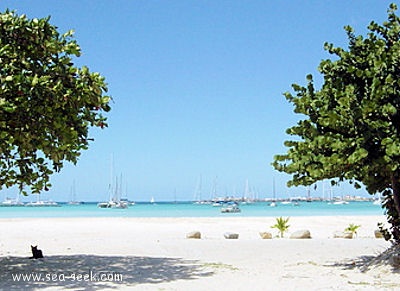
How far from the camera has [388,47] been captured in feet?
44.2

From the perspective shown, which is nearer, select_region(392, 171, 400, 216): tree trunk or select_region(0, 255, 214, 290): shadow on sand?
select_region(0, 255, 214, 290): shadow on sand

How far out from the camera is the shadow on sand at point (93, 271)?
40.2 feet

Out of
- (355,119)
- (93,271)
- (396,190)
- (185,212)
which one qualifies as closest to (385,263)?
(396,190)

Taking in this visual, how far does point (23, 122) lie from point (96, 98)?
6.07ft

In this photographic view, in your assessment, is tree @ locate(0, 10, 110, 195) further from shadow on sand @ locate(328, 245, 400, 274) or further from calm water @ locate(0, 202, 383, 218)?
calm water @ locate(0, 202, 383, 218)

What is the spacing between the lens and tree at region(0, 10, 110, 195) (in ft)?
38.7

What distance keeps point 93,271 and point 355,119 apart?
26.0ft

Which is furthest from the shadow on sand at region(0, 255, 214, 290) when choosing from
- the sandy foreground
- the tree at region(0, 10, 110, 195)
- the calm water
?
the calm water

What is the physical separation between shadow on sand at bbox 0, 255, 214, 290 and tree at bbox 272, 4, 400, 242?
4161mm

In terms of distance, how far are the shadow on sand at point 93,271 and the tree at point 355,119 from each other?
416cm

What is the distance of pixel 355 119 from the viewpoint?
11.9 metres

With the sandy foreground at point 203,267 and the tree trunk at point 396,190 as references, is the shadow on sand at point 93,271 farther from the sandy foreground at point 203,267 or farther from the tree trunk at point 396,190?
the tree trunk at point 396,190

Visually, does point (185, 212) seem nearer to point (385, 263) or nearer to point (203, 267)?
point (203, 267)

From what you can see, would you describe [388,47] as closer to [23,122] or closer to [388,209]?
[388,209]
